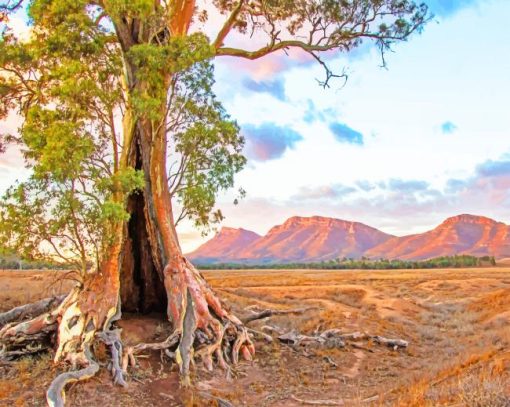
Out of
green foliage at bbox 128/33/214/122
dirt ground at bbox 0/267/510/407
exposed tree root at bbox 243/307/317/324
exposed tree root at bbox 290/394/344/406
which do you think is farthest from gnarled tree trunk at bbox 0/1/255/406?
exposed tree root at bbox 290/394/344/406

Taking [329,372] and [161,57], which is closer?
[161,57]

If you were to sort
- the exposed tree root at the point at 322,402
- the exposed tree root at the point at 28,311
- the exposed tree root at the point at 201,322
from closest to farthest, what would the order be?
the exposed tree root at the point at 322,402 < the exposed tree root at the point at 201,322 < the exposed tree root at the point at 28,311

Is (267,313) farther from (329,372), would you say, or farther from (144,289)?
(144,289)

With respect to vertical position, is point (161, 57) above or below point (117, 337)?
above

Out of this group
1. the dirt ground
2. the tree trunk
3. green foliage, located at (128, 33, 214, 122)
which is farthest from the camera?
the tree trunk

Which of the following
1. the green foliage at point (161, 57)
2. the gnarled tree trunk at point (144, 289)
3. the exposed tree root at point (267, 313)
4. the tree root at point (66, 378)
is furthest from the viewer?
the exposed tree root at point (267, 313)

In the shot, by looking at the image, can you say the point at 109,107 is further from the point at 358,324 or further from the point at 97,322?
the point at 358,324

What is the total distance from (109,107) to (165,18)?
2733 mm

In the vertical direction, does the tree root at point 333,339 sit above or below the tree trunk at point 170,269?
below

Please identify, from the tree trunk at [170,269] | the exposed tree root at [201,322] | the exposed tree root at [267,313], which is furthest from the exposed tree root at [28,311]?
the exposed tree root at [267,313]

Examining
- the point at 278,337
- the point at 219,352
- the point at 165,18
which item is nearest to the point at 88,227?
the point at 219,352

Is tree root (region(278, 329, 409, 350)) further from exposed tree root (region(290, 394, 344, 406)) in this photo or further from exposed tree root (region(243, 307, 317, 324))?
exposed tree root (region(290, 394, 344, 406))

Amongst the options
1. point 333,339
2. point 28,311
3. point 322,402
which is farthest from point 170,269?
point 333,339

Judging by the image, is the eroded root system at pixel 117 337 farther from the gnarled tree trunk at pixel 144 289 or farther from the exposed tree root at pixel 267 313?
the exposed tree root at pixel 267 313
